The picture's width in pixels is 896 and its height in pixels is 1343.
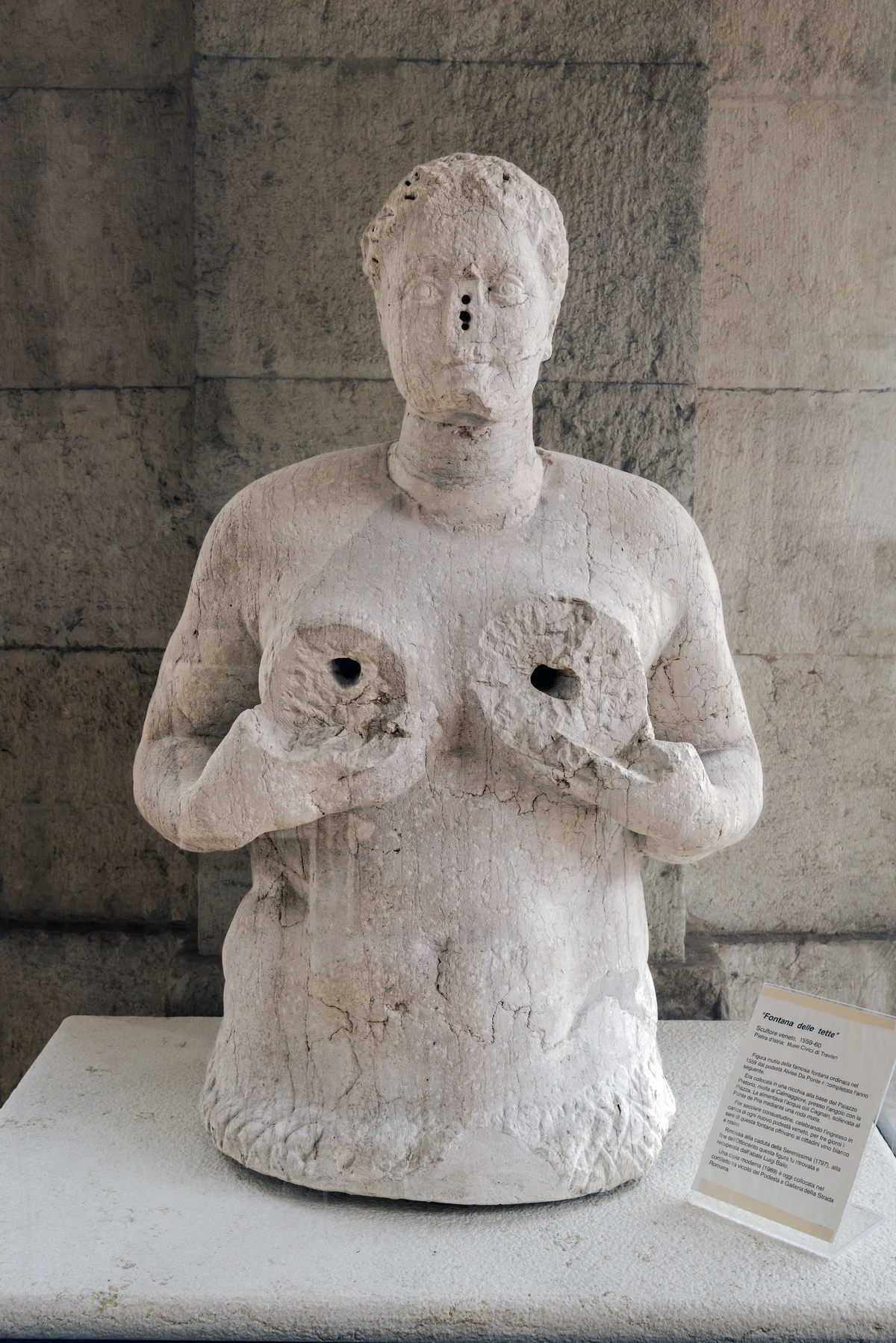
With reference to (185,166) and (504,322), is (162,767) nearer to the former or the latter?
(504,322)

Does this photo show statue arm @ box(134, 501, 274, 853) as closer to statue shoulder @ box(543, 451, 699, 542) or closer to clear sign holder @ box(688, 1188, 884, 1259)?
statue shoulder @ box(543, 451, 699, 542)

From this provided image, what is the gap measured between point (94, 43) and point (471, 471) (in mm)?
2028

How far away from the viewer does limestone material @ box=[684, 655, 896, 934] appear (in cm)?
362

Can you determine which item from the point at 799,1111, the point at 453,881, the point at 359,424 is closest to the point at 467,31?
the point at 359,424

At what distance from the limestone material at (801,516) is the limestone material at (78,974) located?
189 cm

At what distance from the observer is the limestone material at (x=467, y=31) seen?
3.17 meters

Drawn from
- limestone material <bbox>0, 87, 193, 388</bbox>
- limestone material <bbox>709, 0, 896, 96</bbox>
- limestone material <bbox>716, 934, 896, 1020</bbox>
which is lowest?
limestone material <bbox>716, 934, 896, 1020</bbox>

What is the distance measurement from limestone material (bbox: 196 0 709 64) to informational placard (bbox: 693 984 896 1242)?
230 centimetres

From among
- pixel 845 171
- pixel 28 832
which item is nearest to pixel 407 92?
pixel 845 171

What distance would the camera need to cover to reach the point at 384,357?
336 cm

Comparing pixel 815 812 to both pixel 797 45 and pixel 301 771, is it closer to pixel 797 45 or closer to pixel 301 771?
pixel 301 771

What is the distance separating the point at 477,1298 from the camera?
217cm

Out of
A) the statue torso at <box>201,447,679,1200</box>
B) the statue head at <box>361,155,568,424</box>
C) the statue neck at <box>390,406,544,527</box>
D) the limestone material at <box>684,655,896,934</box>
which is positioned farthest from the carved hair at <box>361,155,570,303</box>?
the limestone material at <box>684,655,896,934</box>

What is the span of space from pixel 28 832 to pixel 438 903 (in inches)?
72.5
